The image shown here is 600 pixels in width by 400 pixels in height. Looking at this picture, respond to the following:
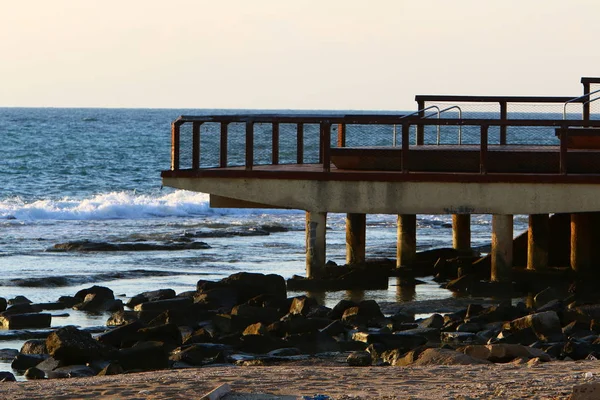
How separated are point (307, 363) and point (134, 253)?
1513cm

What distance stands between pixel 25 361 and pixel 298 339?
10.3 feet

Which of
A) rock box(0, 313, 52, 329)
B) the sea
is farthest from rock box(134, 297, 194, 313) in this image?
rock box(0, 313, 52, 329)

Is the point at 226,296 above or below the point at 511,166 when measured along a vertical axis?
below

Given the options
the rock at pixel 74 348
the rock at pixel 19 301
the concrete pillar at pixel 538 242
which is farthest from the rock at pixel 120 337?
the concrete pillar at pixel 538 242

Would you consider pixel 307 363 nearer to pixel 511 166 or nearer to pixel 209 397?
pixel 209 397

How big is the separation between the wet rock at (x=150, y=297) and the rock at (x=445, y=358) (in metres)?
6.56

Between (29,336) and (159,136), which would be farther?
(159,136)

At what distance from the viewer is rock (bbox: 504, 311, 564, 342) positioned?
612 inches

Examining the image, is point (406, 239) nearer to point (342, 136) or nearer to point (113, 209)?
point (342, 136)

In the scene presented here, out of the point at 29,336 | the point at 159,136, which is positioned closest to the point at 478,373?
the point at 29,336

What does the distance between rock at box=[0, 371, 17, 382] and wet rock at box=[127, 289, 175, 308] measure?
5.58 meters

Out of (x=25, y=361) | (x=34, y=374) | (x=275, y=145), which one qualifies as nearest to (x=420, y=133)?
(x=275, y=145)

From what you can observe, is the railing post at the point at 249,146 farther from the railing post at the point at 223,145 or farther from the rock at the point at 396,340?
the rock at the point at 396,340

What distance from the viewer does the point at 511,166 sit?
66.7 ft
